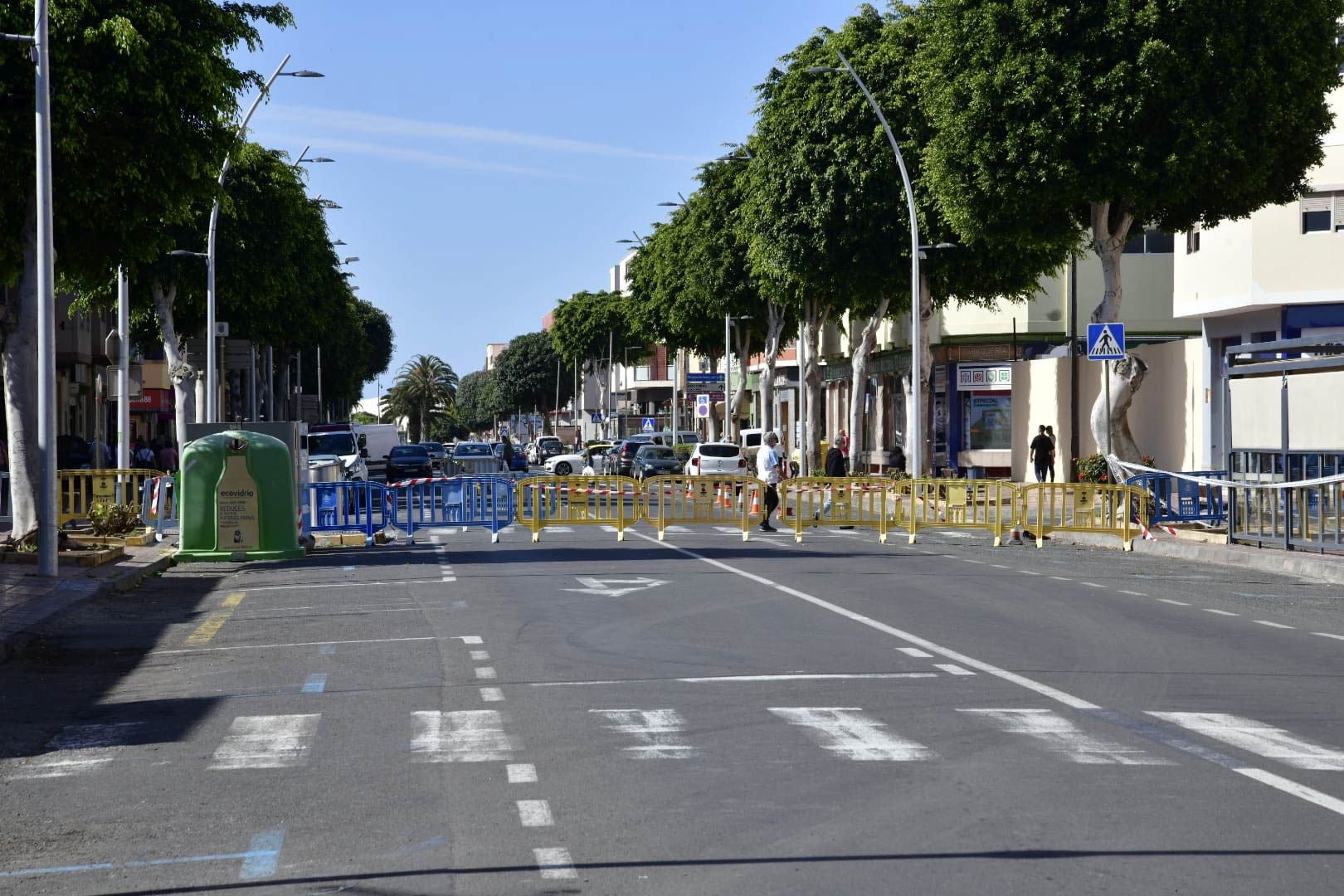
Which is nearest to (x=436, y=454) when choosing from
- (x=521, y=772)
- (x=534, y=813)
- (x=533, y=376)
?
(x=521, y=772)

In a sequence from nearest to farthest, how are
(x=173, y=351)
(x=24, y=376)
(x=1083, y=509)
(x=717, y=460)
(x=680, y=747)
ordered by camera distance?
(x=680, y=747)
(x=24, y=376)
(x=1083, y=509)
(x=173, y=351)
(x=717, y=460)

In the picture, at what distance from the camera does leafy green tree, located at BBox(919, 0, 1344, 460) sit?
3017 cm

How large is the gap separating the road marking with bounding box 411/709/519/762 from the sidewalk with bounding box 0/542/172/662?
16.7 ft

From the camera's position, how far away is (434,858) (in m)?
6.42

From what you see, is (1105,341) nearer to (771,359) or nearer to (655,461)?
(655,461)

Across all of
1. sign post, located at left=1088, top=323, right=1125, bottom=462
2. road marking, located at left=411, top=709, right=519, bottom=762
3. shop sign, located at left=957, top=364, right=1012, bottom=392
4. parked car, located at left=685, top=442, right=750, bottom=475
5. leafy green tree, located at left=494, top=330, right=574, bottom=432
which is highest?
leafy green tree, located at left=494, top=330, right=574, bottom=432

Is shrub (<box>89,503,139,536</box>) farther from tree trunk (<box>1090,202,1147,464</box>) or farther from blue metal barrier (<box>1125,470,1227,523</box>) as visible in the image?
tree trunk (<box>1090,202,1147,464</box>)

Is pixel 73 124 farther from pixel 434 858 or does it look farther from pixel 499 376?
pixel 499 376

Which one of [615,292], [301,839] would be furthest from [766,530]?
[615,292]

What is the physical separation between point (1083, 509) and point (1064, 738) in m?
19.6

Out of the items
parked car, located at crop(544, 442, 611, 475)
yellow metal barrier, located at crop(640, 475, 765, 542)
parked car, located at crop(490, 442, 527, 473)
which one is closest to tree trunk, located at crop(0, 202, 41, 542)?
yellow metal barrier, located at crop(640, 475, 765, 542)

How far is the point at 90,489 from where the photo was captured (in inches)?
1113

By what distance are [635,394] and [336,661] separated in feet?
461

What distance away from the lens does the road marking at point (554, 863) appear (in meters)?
6.13
